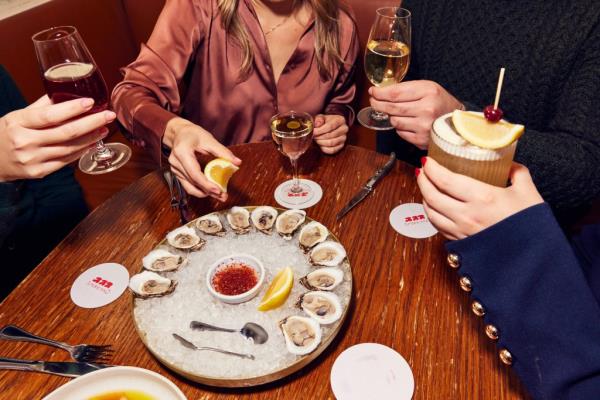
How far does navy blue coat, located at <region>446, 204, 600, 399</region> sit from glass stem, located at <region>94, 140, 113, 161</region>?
55.7 inches

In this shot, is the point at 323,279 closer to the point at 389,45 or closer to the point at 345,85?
the point at 389,45

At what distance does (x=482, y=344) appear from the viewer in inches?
41.2

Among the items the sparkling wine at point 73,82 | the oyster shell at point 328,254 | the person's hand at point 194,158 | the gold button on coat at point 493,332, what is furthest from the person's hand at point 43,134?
the gold button on coat at point 493,332

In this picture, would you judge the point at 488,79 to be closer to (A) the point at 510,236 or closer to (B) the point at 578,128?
(B) the point at 578,128

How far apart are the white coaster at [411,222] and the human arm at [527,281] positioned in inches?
16.8

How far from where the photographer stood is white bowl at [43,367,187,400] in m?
0.86

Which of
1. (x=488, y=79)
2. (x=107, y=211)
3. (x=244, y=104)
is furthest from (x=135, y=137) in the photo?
(x=488, y=79)

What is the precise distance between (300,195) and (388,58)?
2.17ft

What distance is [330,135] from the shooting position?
5.88ft

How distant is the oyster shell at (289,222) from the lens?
132 centimetres

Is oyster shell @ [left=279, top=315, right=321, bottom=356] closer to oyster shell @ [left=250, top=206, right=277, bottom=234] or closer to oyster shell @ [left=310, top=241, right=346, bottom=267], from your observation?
oyster shell @ [left=310, top=241, right=346, bottom=267]

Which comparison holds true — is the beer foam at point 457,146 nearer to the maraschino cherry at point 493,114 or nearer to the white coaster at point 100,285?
the maraschino cherry at point 493,114

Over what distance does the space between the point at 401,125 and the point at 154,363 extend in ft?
3.58

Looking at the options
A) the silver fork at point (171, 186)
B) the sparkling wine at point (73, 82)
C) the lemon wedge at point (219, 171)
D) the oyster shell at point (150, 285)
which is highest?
the sparkling wine at point (73, 82)
